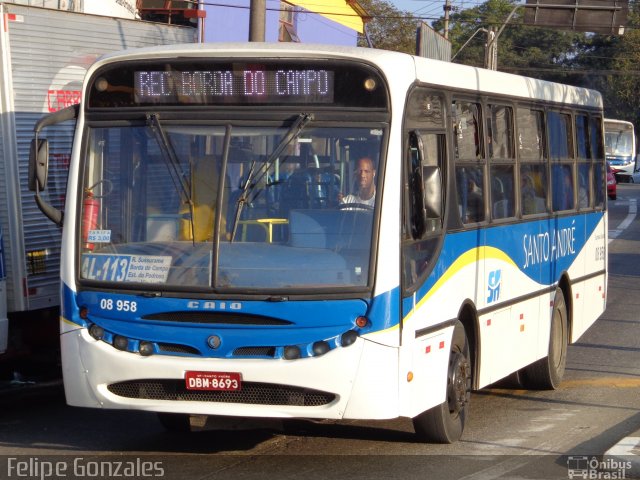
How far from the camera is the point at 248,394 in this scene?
7.42 meters

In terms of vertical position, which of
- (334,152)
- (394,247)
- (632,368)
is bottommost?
(632,368)

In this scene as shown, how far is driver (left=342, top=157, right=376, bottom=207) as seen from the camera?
7.48 m

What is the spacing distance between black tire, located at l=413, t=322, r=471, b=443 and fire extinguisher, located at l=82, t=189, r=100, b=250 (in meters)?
2.60

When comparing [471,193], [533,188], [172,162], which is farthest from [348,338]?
[533,188]

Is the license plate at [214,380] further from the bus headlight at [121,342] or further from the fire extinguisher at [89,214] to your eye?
the fire extinguisher at [89,214]

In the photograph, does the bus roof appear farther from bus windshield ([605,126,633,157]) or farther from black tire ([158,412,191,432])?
bus windshield ([605,126,633,157])

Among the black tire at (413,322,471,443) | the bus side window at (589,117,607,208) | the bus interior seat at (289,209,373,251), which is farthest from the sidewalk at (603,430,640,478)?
the bus side window at (589,117,607,208)

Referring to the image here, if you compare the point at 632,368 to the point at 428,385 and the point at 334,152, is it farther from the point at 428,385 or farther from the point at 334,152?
the point at 334,152

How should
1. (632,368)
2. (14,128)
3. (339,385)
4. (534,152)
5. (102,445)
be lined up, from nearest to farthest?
(339,385), (102,445), (14,128), (534,152), (632,368)

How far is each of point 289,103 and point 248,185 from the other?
1.94ft

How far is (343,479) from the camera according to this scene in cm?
745

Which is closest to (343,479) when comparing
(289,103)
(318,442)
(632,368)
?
(318,442)

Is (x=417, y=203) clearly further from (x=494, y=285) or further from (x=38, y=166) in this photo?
(x=38, y=166)

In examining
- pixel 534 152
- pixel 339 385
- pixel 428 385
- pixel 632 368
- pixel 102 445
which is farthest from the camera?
pixel 632 368
